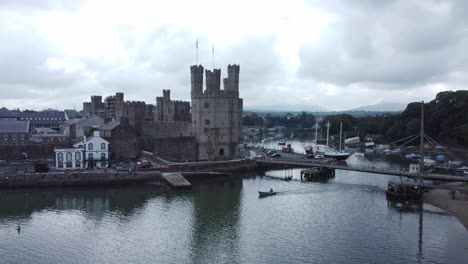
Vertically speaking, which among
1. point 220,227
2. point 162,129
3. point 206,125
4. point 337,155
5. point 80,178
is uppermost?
point 206,125

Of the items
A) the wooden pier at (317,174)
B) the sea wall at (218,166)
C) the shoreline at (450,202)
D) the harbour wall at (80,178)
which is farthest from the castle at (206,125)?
the shoreline at (450,202)

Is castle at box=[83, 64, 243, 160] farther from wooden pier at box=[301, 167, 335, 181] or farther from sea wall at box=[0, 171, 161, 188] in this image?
wooden pier at box=[301, 167, 335, 181]

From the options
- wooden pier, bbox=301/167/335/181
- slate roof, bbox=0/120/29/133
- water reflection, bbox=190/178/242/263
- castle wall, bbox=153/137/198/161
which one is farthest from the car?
slate roof, bbox=0/120/29/133

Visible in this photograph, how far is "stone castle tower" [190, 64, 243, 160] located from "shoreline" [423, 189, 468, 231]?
22.0 metres

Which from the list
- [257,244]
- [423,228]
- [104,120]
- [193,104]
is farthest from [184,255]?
[104,120]

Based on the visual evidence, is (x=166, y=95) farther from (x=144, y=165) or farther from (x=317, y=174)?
(x=317, y=174)

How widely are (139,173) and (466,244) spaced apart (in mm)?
25641

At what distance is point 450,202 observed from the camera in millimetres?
31328

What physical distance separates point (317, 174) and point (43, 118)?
4596 centimetres

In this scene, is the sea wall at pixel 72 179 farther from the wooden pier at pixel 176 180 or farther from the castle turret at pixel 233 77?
the castle turret at pixel 233 77

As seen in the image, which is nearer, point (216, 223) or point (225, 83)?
point (216, 223)

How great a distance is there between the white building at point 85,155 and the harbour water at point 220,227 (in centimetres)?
515

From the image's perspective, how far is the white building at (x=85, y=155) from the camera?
39875mm

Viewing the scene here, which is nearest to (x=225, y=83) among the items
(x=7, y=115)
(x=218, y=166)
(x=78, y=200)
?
(x=218, y=166)
